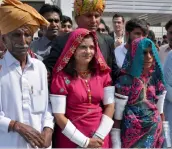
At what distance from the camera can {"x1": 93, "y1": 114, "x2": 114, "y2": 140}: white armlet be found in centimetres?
263

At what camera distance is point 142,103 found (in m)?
2.80

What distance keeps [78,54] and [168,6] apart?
10830 millimetres

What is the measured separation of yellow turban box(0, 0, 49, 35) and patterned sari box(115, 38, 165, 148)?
32.4 inches

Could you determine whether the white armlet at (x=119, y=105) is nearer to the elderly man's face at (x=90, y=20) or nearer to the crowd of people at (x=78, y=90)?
the crowd of people at (x=78, y=90)

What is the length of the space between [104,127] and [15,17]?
39.8 inches

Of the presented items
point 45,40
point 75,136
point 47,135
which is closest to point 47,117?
point 47,135

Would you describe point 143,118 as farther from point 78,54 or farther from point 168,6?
point 168,6

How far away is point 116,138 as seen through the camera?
9.13ft

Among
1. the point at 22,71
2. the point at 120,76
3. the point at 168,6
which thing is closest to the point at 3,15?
the point at 22,71

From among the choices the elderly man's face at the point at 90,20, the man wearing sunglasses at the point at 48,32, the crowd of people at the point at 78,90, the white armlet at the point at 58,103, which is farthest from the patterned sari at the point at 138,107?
the man wearing sunglasses at the point at 48,32

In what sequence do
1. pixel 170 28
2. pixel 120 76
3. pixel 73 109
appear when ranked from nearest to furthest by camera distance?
pixel 73 109
pixel 120 76
pixel 170 28

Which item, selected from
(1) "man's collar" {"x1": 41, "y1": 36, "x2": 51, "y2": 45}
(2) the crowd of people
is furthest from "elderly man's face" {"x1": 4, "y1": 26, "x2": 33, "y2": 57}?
(1) "man's collar" {"x1": 41, "y1": 36, "x2": 51, "y2": 45}

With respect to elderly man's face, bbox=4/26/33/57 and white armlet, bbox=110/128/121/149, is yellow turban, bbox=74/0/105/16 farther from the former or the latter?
white armlet, bbox=110/128/121/149

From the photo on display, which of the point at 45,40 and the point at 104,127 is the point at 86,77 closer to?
the point at 104,127
